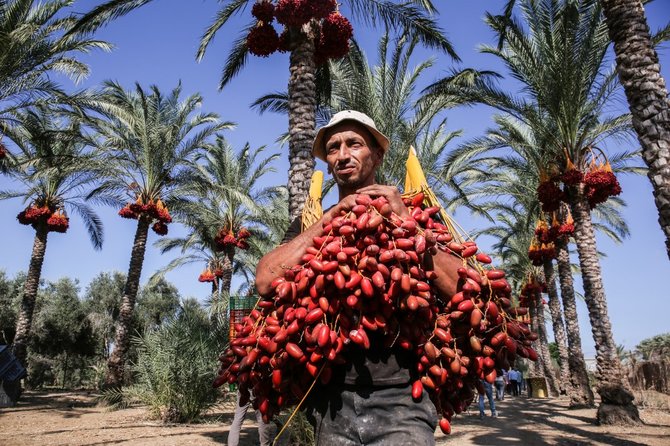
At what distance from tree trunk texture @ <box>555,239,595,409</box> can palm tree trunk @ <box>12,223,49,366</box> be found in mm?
18233

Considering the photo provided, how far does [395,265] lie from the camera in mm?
1306

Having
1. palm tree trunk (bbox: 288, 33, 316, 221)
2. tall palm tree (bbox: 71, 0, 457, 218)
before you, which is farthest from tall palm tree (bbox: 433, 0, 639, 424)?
palm tree trunk (bbox: 288, 33, 316, 221)

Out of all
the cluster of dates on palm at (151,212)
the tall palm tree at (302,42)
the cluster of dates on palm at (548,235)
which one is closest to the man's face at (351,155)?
the tall palm tree at (302,42)

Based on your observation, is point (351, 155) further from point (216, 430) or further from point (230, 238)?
point (230, 238)

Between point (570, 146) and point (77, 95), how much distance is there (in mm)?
13368

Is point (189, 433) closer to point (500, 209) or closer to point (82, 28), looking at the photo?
point (82, 28)

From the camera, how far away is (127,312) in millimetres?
15125

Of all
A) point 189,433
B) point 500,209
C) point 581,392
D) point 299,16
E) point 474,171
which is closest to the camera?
point 299,16

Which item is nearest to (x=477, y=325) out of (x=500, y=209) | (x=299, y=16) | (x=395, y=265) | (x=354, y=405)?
(x=395, y=265)

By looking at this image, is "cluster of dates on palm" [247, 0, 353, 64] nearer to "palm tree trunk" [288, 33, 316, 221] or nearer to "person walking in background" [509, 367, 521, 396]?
"palm tree trunk" [288, 33, 316, 221]

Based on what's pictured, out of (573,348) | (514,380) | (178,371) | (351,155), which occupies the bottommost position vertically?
(514,380)

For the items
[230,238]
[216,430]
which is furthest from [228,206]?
[216,430]

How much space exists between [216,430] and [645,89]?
957 cm

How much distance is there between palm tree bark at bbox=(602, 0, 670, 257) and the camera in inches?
226
